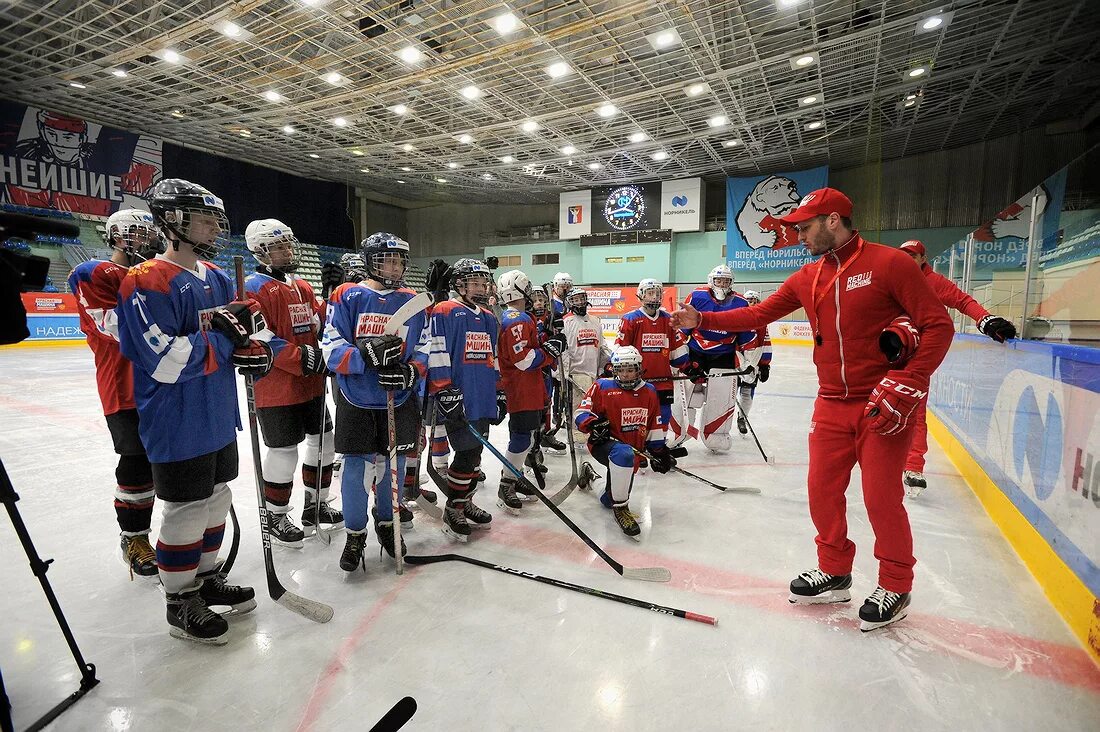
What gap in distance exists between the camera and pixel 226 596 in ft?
7.61

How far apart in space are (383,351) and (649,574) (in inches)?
68.4

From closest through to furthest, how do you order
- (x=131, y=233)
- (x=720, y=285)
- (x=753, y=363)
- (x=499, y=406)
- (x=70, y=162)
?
(x=131, y=233) < (x=499, y=406) < (x=720, y=285) < (x=753, y=363) < (x=70, y=162)

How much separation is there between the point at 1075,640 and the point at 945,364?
464cm

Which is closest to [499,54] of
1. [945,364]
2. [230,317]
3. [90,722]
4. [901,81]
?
[901,81]

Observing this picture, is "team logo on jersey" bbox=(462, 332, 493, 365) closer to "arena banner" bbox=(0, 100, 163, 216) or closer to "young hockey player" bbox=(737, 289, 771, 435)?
"young hockey player" bbox=(737, 289, 771, 435)

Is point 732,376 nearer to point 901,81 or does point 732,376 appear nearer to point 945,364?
point 945,364

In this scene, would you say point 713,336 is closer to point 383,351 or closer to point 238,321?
point 383,351

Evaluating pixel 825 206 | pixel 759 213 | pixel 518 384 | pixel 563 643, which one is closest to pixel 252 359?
pixel 563 643

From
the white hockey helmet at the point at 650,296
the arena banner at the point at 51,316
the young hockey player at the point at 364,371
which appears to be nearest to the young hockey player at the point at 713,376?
the white hockey helmet at the point at 650,296

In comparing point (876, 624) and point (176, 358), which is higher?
point (176, 358)

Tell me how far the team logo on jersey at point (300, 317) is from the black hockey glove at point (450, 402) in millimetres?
953

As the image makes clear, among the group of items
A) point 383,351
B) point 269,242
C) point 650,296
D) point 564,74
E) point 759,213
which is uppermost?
point 564,74

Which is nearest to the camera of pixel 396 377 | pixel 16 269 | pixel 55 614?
pixel 16 269

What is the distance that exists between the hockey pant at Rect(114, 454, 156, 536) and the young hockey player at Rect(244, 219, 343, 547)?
0.56 m
